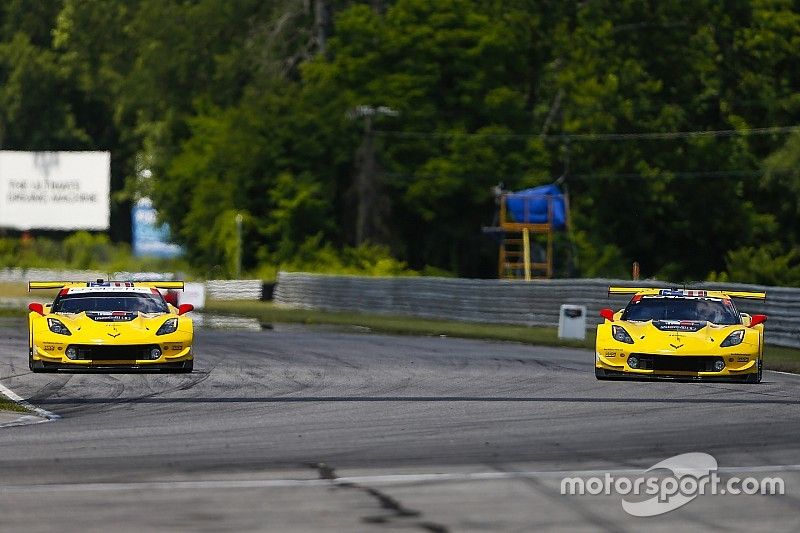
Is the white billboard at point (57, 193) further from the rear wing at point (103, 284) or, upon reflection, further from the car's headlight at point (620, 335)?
the car's headlight at point (620, 335)

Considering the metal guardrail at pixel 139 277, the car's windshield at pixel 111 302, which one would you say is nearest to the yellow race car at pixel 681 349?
the car's windshield at pixel 111 302

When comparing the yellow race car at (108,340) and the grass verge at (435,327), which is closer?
the yellow race car at (108,340)

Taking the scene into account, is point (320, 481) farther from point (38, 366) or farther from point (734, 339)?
point (38, 366)

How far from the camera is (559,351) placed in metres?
29.6

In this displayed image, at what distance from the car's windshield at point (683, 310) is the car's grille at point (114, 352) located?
238 inches

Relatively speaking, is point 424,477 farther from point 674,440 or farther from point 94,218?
point 94,218

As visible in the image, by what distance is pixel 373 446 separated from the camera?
14297 millimetres

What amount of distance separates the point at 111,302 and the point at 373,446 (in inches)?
406

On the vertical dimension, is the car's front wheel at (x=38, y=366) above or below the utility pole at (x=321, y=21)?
below

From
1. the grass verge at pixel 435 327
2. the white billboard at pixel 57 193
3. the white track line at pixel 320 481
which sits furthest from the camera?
the white billboard at pixel 57 193

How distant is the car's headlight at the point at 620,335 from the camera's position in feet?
72.4

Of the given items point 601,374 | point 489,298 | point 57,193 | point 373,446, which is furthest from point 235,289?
point 373,446

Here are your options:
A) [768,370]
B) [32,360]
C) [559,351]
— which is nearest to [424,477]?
[32,360]

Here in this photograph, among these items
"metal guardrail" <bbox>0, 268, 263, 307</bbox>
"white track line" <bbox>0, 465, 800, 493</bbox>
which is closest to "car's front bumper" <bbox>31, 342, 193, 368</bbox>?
"white track line" <bbox>0, 465, 800, 493</bbox>
